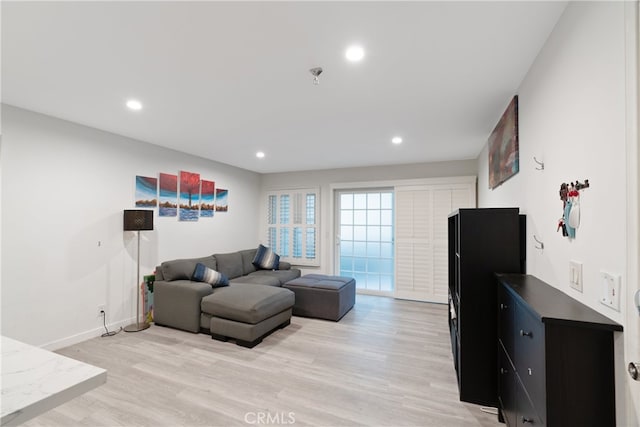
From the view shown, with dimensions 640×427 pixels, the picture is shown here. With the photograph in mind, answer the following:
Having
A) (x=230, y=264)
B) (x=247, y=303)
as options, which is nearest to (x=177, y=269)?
(x=230, y=264)

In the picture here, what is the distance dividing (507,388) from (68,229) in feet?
13.9

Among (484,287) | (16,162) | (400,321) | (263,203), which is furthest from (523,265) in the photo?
(263,203)

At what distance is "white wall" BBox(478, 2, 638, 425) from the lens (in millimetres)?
1022

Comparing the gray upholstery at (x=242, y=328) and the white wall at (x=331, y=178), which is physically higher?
the white wall at (x=331, y=178)

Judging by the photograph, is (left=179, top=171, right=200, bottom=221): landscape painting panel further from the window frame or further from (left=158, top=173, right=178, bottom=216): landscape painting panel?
the window frame

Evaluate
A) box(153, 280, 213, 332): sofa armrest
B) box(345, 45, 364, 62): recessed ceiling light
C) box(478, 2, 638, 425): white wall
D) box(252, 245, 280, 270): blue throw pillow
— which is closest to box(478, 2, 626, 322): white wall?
box(478, 2, 638, 425): white wall

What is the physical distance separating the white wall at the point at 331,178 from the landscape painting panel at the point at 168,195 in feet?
7.45

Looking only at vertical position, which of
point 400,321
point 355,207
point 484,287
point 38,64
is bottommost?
point 400,321

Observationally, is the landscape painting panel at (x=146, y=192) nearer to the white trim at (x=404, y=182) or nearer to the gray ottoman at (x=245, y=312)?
the gray ottoman at (x=245, y=312)

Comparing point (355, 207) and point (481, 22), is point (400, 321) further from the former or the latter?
point (481, 22)

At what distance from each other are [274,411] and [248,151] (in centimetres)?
351

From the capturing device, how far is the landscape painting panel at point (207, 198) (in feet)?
16.1

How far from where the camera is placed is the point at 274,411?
2072mm


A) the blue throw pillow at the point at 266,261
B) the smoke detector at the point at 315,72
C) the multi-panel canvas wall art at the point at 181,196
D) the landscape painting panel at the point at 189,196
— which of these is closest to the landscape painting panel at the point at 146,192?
the multi-panel canvas wall art at the point at 181,196
